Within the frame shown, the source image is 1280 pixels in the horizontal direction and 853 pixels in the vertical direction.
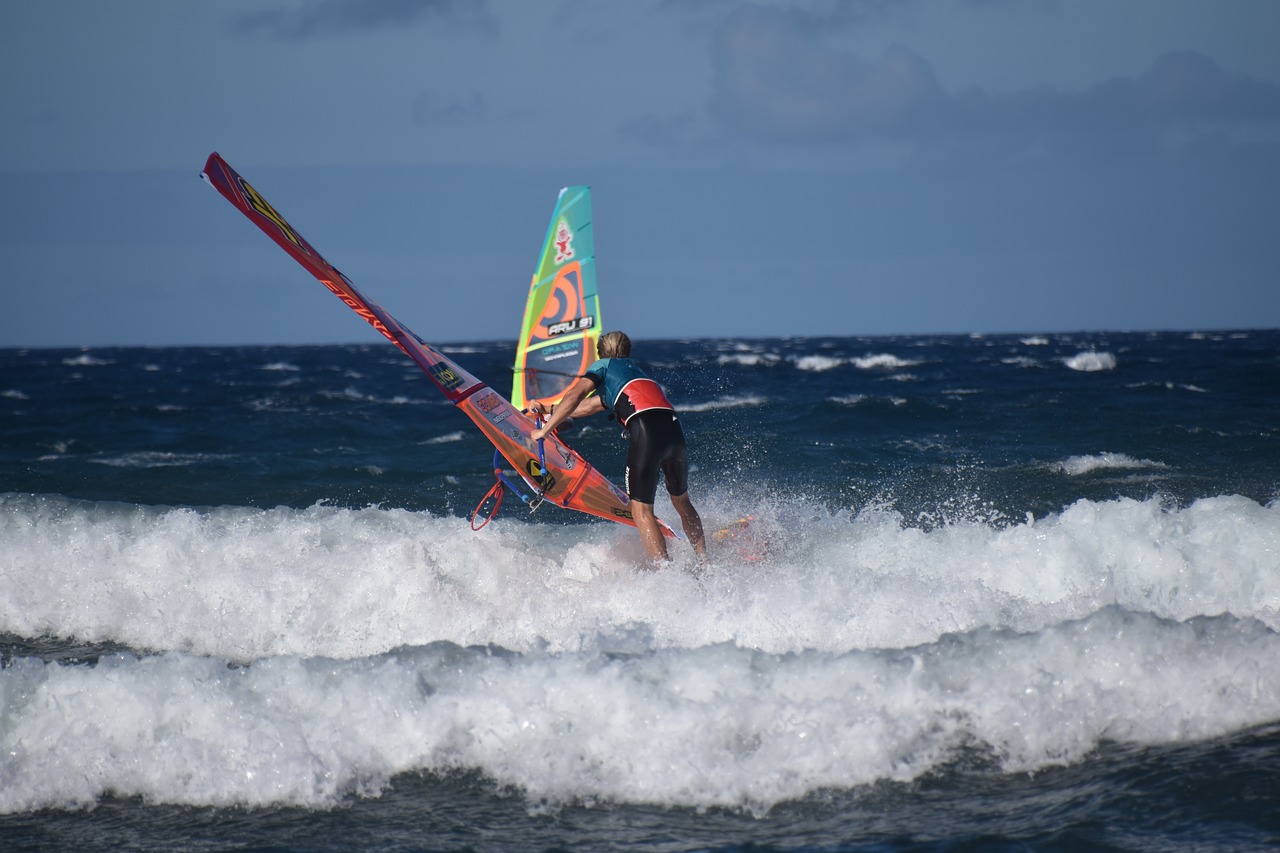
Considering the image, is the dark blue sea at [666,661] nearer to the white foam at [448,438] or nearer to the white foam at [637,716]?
the white foam at [637,716]

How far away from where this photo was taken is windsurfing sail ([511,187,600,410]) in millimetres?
7777

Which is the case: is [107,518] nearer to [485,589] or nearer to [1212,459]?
[485,589]

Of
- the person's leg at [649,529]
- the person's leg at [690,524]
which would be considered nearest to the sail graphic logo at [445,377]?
the person's leg at [649,529]

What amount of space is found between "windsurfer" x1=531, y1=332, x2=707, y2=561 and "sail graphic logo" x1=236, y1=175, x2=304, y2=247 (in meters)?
1.87

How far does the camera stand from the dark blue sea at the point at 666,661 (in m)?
3.96

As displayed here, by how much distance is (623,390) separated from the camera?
6.23 metres

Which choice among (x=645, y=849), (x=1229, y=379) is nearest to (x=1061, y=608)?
(x=645, y=849)

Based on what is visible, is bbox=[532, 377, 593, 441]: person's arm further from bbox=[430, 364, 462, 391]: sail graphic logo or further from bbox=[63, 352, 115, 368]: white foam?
bbox=[63, 352, 115, 368]: white foam

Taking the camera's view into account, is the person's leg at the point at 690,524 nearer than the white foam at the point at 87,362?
Yes

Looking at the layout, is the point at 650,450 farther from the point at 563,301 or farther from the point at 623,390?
the point at 563,301

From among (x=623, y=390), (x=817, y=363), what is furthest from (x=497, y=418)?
(x=817, y=363)

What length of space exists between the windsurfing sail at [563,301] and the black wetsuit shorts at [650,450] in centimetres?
165

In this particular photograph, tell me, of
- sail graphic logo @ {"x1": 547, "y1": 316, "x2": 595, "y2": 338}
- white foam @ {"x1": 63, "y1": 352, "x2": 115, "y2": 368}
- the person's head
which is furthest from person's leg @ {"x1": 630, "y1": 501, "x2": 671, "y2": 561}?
white foam @ {"x1": 63, "y1": 352, "x2": 115, "y2": 368}

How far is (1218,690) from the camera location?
14.6 feet
